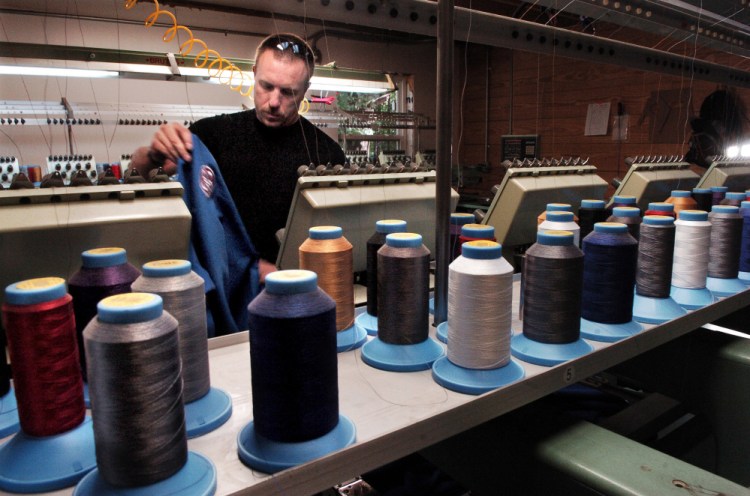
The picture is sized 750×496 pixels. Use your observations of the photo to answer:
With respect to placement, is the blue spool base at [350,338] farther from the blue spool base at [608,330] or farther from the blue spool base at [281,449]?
the blue spool base at [608,330]

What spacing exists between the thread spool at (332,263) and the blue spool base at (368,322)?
62mm

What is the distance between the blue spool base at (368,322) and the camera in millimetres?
1056

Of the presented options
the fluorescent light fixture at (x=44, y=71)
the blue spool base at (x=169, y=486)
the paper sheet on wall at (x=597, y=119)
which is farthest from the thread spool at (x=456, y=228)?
the paper sheet on wall at (x=597, y=119)

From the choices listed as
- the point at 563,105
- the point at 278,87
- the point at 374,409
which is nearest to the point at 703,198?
the point at 278,87

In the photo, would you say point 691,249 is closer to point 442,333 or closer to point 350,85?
point 442,333

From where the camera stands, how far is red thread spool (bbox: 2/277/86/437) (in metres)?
0.60

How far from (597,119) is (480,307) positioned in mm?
4572

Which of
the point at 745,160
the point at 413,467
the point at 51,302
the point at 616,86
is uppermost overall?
the point at 616,86

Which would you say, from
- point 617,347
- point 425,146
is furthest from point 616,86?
point 617,347

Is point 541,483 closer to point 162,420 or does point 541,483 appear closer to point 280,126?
point 162,420

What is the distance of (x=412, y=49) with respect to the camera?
5.61 meters

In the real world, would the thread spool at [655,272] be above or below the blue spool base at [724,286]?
above

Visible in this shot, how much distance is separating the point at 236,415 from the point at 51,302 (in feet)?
0.96

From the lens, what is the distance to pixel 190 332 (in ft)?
2.36
